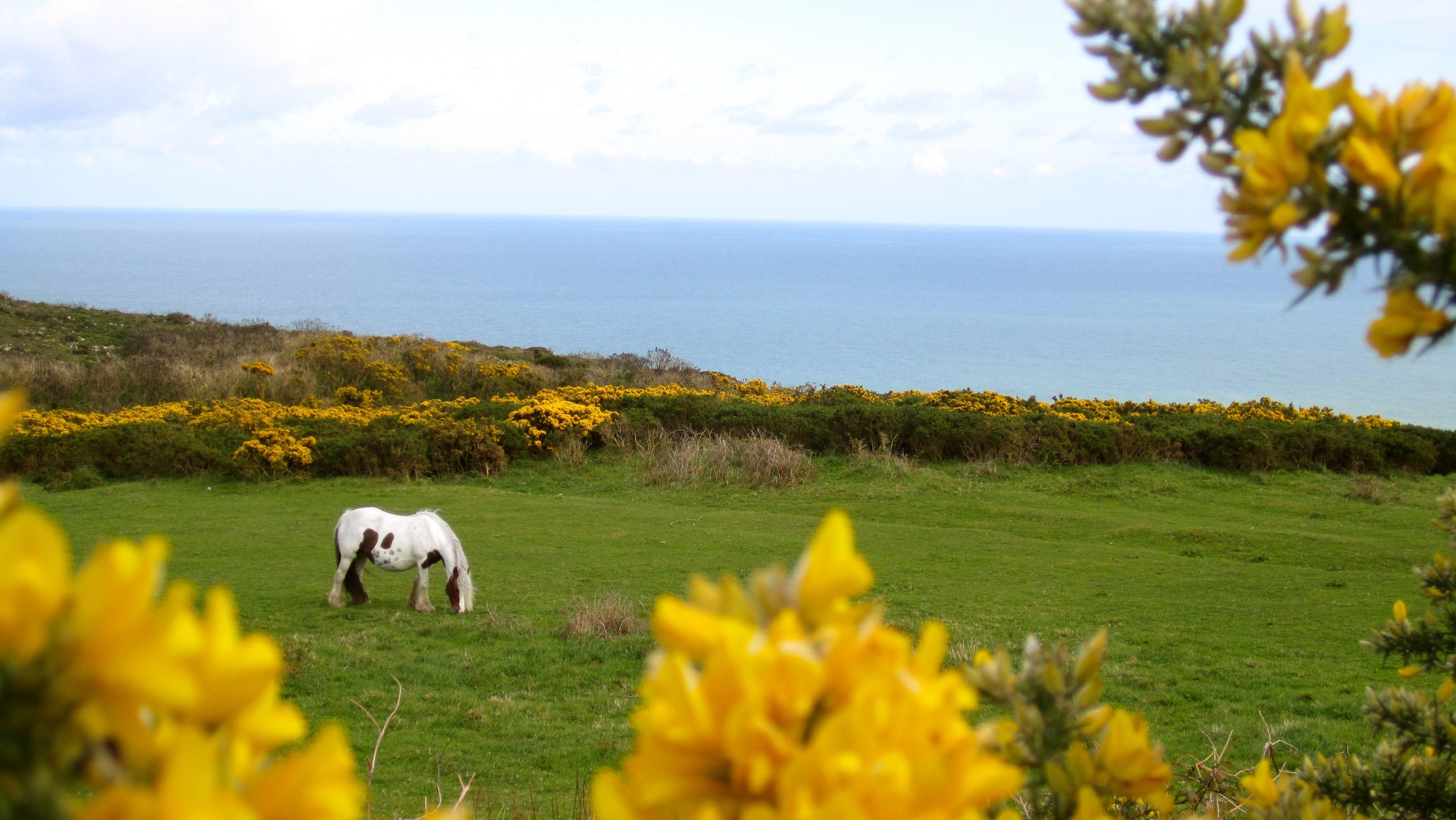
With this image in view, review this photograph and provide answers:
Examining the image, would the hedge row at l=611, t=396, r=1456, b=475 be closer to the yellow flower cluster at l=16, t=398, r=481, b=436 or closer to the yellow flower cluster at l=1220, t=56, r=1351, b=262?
the yellow flower cluster at l=16, t=398, r=481, b=436

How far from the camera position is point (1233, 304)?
93.9m

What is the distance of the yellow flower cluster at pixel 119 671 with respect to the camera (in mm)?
478

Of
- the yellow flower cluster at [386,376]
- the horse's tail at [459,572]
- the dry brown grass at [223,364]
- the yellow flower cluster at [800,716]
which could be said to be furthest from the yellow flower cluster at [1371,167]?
the yellow flower cluster at [386,376]

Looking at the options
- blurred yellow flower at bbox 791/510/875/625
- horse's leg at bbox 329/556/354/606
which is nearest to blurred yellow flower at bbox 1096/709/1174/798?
blurred yellow flower at bbox 791/510/875/625

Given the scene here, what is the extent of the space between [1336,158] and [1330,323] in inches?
3962

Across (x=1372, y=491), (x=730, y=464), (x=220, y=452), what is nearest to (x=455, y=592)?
(x=730, y=464)

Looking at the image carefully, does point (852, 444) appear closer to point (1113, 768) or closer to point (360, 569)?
point (360, 569)

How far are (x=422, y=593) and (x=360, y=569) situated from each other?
637 millimetres

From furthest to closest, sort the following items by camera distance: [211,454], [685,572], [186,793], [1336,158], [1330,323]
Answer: [1330,323]
[211,454]
[685,572]
[1336,158]
[186,793]

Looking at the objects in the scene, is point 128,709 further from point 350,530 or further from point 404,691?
point 350,530

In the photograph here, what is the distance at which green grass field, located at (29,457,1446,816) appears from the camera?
5582mm

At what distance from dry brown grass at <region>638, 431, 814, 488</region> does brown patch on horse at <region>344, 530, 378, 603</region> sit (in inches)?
215

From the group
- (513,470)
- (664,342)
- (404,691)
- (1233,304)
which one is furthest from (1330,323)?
(404,691)

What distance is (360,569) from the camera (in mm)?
8109
